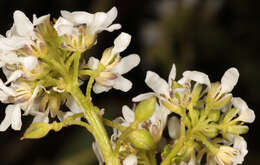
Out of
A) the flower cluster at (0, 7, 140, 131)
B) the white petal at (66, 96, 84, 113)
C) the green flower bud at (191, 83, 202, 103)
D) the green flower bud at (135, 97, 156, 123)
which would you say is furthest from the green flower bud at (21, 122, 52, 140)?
the green flower bud at (191, 83, 202, 103)

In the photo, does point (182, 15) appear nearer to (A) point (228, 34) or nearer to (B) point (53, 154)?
(A) point (228, 34)

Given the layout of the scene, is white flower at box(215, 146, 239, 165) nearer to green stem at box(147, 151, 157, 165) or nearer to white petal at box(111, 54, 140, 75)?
green stem at box(147, 151, 157, 165)

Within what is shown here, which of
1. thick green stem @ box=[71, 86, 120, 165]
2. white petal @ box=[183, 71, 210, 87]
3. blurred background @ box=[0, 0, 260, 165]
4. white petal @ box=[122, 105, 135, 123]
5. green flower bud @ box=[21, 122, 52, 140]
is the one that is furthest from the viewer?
blurred background @ box=[0, 0, 260, 165]

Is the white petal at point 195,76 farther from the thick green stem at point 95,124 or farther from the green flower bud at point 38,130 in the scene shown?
the green flower bud at point 38,130

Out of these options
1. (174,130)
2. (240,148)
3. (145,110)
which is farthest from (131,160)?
(240,148)

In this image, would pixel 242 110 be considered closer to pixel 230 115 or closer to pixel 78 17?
pixel 230 115

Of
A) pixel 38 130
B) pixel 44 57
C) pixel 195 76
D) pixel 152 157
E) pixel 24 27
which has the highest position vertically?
pixel 24 27
